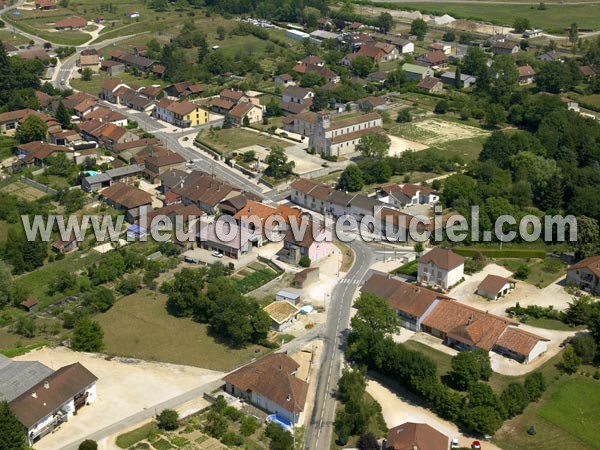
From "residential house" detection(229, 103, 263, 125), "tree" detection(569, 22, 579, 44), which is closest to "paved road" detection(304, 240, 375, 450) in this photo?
"residential house" detection(229, 103, 263, 125)

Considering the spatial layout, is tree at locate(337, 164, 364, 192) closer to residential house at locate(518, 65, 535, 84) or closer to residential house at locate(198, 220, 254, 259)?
residential house at locate(198, 220, 254, 259)

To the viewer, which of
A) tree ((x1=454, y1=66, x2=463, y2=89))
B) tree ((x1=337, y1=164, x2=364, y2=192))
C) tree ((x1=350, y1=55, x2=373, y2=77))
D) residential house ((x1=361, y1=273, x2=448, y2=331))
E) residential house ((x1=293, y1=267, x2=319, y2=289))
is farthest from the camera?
tree ((x1=350, y1=55, x2=373, y2=77))

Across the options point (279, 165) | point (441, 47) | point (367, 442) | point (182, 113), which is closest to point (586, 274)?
point (367, 442)

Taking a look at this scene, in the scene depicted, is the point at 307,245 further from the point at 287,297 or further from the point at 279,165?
the point at 279,165

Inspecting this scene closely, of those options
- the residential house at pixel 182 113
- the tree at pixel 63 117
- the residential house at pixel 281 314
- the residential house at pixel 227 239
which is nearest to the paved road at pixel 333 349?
the residential house at pixel 281 314

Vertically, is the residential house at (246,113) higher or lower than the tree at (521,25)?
lower

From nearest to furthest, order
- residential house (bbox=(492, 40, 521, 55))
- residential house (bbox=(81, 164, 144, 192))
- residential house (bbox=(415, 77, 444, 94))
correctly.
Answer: residential house (bbox=(81, 164, 144, 192)) < residential house (bbox=(415, 77, 444, 94)) < residential house (bbox=(492, 40, 521, 55))

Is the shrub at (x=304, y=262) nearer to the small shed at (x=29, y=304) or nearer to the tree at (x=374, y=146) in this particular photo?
the small shed at (x=29, y=304)
